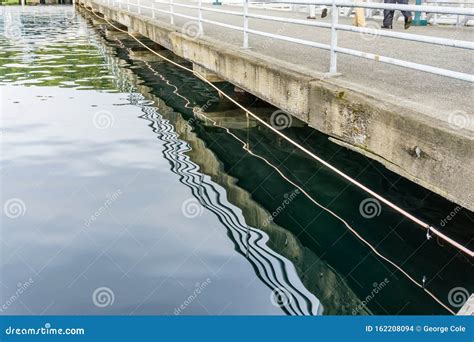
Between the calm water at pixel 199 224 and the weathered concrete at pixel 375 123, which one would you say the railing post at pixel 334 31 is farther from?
the calm water at pixel 199 224

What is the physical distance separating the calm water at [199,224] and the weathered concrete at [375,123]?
0.86m

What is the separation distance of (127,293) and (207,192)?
2361 mm

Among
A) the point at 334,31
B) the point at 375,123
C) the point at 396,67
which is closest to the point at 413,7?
the point at 375,123

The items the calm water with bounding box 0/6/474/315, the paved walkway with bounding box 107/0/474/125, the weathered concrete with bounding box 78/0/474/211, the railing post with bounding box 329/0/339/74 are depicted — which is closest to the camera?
the weathered concrete with bounding box 78/0/474/211

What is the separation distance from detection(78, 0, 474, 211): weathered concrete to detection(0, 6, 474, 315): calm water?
860 mm

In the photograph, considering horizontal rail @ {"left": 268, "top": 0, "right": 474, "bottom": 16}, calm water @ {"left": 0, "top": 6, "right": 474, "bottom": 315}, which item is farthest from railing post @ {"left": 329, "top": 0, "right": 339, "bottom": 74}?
calm water @ {"left": 0, "top": 6, "right": 474, "bottom": 315}

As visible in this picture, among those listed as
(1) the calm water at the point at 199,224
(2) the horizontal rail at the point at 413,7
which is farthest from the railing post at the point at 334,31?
(1) the calm water at the point at 199,224

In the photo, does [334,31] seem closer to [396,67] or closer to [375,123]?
[396,67]

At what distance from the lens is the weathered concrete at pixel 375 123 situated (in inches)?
161

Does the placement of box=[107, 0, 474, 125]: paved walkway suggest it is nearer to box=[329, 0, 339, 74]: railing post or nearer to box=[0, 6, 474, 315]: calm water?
box=[329, 0, 339, 74]: railing post

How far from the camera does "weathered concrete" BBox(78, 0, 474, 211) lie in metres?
4.09

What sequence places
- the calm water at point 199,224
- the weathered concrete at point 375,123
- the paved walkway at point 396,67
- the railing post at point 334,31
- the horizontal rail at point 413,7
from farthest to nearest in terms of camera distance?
the railing post at point 334,31, the paved walkway at point 396,67, the calm water at point 199,224, the horizontal rail at point 413,7, the weathered concrete at point 375,123

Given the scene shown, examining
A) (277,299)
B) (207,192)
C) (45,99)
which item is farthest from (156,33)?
(277,299)
